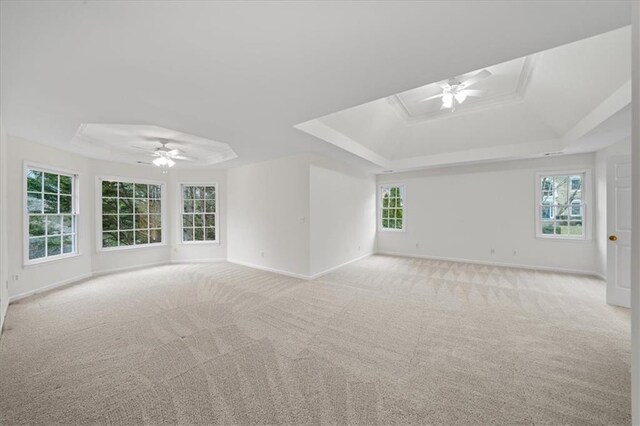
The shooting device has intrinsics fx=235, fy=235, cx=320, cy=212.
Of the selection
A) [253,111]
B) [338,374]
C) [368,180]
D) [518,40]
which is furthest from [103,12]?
[368,180]

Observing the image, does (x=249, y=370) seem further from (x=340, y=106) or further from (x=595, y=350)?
(x=595, y=350)

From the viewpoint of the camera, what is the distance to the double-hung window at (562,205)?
16.0 ft

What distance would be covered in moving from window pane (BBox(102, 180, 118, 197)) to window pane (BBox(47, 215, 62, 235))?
1.01 m

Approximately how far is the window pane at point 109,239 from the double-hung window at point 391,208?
22.5ft

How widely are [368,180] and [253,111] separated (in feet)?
15.2

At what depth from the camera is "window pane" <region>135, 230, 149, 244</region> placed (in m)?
5.78

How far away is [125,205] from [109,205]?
293 mm

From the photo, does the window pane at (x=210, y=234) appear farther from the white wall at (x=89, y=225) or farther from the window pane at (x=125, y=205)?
the window pane at (x=125, y=205)

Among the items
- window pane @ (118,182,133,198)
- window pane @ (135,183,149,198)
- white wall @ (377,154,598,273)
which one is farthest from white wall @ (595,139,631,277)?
window pane @ (118,182,133,198)

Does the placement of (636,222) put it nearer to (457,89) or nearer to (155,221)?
(457,89)

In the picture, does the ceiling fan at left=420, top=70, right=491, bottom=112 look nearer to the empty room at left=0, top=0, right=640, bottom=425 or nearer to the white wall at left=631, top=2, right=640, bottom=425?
the empty room at left=0, top=0, right=640, bottom=425

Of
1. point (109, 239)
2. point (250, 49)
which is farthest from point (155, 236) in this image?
point (250, 49)

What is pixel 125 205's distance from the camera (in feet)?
18.3

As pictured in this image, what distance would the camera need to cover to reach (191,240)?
21.0 ft
